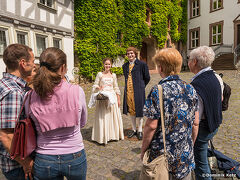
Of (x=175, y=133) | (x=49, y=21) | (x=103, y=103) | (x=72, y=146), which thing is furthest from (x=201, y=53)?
(x=49, y=21)

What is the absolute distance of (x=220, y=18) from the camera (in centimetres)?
1861

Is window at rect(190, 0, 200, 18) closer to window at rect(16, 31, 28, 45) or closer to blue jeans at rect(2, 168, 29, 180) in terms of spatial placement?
window at rect(16, 31, 28, 45)

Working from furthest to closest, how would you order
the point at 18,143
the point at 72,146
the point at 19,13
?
the point at 19,13 < the point at 72,146 < the point at 18,143

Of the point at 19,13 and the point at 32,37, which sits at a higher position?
the point at 19,13

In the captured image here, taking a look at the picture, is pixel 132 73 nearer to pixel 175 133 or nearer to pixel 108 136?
pixel 108 136

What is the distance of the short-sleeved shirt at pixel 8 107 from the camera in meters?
1.31

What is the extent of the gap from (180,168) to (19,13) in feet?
33.3

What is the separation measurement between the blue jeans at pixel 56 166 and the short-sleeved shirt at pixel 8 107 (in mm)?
268

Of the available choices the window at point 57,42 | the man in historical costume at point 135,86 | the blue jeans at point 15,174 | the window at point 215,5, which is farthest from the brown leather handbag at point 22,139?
the window at point 215,5

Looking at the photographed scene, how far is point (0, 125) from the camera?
131 cm

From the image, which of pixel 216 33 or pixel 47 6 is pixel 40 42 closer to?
pixel 47 6

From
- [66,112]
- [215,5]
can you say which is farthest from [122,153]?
[215,5]

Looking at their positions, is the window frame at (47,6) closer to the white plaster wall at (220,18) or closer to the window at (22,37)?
the window at (22,37)

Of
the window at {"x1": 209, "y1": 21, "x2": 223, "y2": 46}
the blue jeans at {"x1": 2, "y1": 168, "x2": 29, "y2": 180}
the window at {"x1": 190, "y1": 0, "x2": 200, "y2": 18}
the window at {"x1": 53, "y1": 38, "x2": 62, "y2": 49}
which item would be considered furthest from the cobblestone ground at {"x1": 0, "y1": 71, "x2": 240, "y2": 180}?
the window at {"x1": 190, "y1": 0, "x2": 200, "y2": 18}
